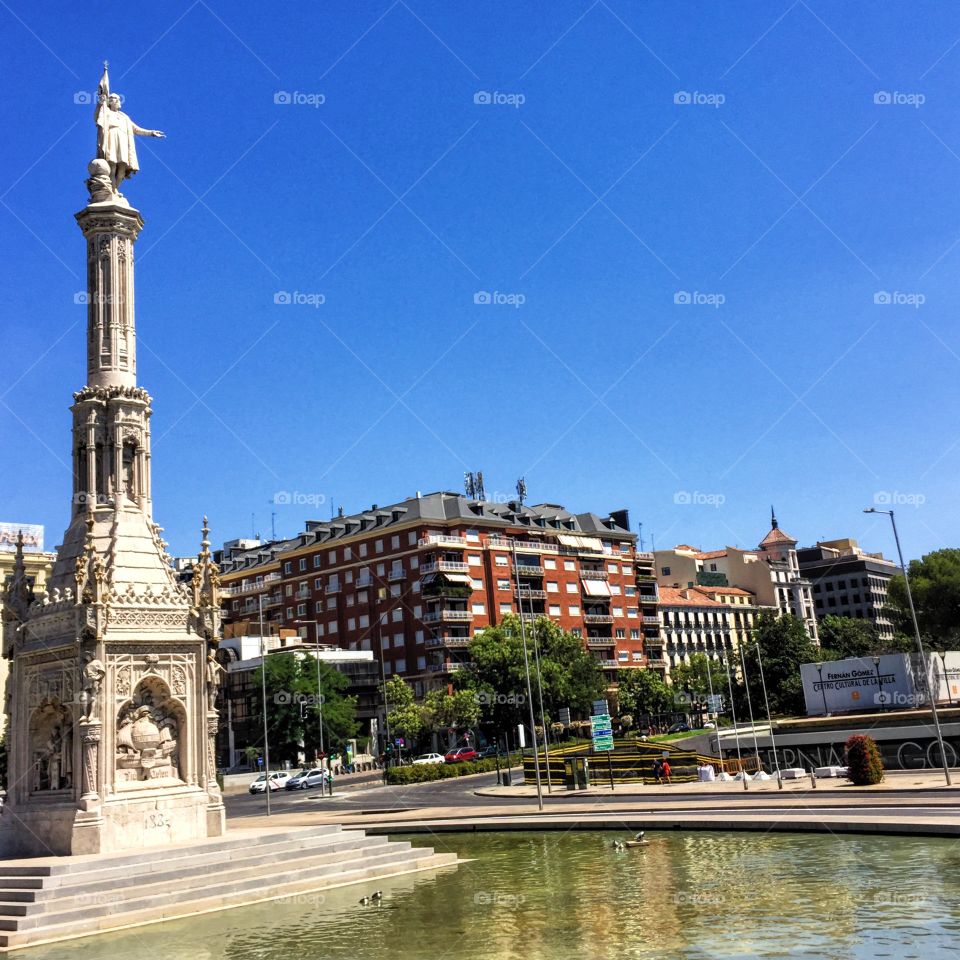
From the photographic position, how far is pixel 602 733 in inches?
1897

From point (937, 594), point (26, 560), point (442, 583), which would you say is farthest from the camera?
point (442, 583)

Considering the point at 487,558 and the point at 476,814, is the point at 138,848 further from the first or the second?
the point at 487,558

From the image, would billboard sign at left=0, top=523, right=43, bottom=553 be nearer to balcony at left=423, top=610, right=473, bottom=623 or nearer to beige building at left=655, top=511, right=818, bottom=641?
balcony at left=423, top=610, right=473, bottom=623

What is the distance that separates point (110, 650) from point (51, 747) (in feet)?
8.59

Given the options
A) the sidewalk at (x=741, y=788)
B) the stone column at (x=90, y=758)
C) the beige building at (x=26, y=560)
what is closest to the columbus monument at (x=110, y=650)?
the stone column at (x=90, y=758)

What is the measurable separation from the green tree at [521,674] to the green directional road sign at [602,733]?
1090 inches

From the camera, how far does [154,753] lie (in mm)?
22891

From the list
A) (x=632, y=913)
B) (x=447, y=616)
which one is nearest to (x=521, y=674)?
(x=447, y=616)

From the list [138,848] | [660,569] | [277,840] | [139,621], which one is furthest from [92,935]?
[660,569]

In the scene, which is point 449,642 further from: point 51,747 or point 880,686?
point 51,747

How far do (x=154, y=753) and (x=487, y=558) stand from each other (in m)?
76.0

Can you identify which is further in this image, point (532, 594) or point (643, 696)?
point (532, 594)

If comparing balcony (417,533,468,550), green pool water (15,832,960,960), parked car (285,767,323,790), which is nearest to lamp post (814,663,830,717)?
parked car (285,767,323,790)

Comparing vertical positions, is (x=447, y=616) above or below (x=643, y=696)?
above
